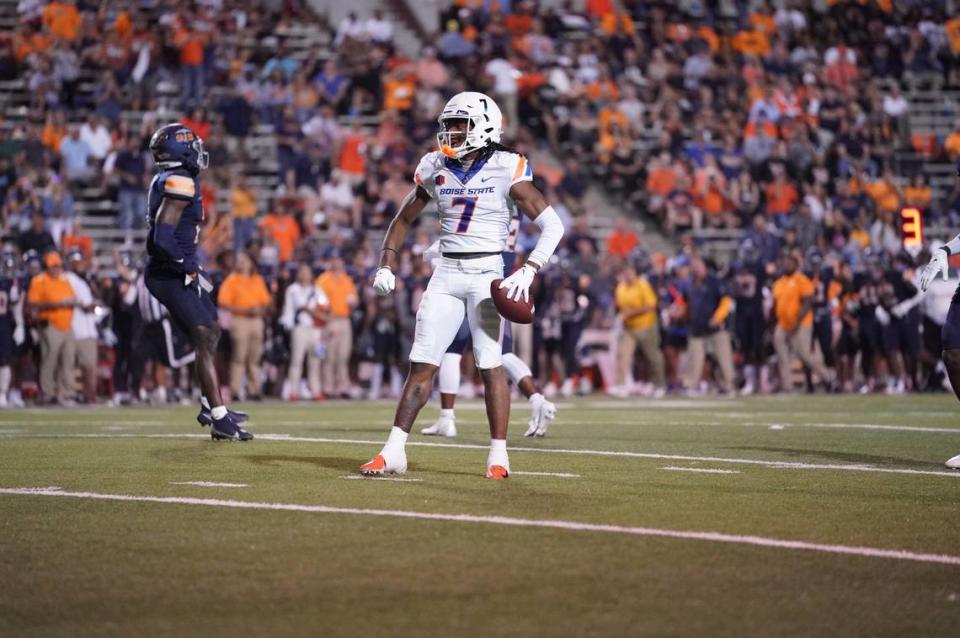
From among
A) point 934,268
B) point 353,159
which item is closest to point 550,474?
point 934,268

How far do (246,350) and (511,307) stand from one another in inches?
485

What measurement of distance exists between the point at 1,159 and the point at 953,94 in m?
18.1

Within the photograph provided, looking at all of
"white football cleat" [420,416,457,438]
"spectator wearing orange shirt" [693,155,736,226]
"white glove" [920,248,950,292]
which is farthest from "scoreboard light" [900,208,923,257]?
"white glove" [920,248,950,292]

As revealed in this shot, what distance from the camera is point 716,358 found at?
71.7 feet

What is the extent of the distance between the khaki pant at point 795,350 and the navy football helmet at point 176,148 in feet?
41.8

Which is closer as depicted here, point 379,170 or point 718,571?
point 718,571

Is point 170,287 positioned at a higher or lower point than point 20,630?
higher

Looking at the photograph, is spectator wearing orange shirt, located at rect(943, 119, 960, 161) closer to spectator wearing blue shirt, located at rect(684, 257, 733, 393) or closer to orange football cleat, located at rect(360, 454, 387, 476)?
spectator wearing blue shirt, located at rect(684, 257, 733, 393)

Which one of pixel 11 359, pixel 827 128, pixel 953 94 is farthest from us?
pixel 953 94

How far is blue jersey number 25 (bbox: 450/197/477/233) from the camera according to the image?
8500 mm

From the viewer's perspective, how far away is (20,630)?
4.71 m

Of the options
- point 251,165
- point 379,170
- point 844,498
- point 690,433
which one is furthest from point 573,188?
point 844,498

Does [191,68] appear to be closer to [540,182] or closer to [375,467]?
[540,182]

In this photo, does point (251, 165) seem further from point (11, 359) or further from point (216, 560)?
point (216, 560)
